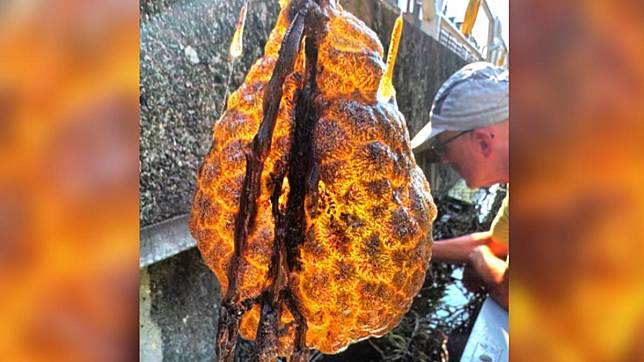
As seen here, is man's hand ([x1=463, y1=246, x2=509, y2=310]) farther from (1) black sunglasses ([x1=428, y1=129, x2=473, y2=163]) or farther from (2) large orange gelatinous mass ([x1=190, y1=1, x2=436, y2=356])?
(2) large orange gelatinous mass ([x1=190, y1=1, x2=436, y2=356])

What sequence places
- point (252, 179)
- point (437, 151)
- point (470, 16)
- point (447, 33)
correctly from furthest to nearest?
point (437, 151)
point (447, 33)
point (470, 16)
point (252, 179)

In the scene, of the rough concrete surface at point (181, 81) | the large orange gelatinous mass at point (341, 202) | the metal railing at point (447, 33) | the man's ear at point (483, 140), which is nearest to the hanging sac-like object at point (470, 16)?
the metal railing at point (447, 33)

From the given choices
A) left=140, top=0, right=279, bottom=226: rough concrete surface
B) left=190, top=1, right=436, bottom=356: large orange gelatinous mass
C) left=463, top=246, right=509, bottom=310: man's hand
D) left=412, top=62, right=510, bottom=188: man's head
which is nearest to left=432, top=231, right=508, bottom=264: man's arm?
left=463, top=246, right=509, bottom=310: man's hand

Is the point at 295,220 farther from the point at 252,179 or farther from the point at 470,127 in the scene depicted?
the point at 470,127

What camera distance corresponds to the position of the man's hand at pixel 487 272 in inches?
42.8

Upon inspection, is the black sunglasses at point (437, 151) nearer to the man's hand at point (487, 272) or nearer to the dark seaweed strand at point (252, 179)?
the man's hand at point (487, 272)

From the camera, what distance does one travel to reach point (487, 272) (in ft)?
3.77

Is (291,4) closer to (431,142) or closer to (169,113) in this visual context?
(169,113)

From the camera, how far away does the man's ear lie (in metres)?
1.14

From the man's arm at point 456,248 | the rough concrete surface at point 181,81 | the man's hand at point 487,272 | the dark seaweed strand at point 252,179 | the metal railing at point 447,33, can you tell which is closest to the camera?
the dark seaweed strand at point 252,179

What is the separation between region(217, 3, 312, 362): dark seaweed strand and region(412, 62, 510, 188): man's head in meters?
0.80

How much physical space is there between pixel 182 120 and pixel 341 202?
0.61m

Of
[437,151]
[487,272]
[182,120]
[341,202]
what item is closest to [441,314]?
[487,272]
